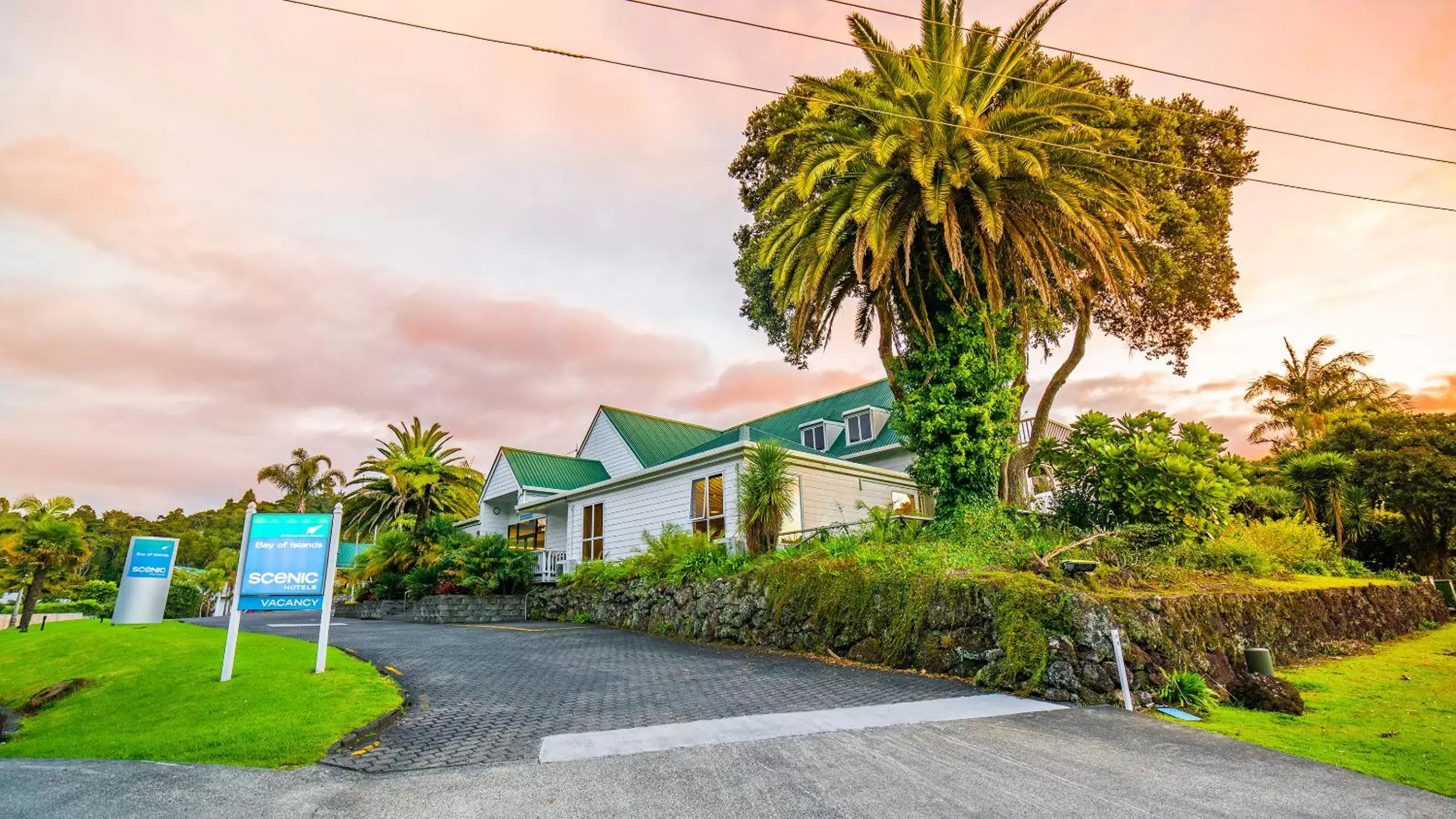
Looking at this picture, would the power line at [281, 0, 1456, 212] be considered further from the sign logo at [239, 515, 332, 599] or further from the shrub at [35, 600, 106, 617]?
the shrub at [35, 600, 106, 617]

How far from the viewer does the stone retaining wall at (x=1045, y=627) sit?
24.7 feet

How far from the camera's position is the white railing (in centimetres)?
2212

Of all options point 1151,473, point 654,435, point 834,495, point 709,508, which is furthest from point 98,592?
point 1151,473

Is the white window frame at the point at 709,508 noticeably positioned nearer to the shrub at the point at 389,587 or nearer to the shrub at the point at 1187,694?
the shrub at the point at 1187,694

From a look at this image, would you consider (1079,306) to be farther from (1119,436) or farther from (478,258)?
(478,258)

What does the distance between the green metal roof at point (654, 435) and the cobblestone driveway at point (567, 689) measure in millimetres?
11100

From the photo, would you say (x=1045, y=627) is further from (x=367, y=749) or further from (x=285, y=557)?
(x=285, y=557)

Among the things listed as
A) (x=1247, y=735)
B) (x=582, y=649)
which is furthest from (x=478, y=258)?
(x=1247, y=735)

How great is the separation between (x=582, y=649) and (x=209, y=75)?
11.1 m

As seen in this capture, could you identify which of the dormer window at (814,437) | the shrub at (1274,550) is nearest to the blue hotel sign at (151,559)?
the dormer window at (814,437)

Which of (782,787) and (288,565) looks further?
(288,565)

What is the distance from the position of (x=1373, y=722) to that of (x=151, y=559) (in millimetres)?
24608

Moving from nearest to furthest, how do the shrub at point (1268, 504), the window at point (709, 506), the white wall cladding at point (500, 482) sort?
1. the window at point (709, 506)
2. the shrub at point (1268, 504)
3. the white wall cladding at point (500, 482)

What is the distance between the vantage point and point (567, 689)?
26.5 ft
